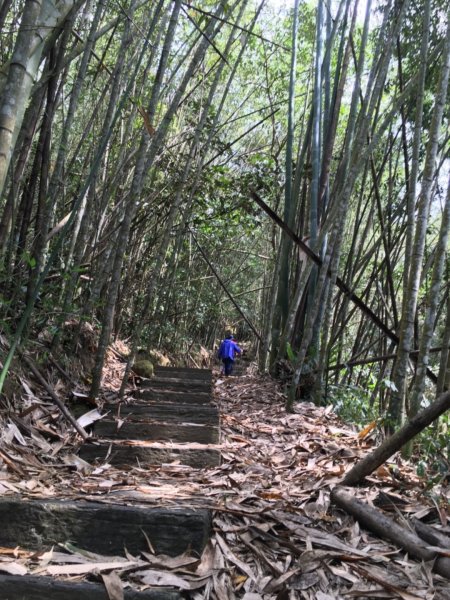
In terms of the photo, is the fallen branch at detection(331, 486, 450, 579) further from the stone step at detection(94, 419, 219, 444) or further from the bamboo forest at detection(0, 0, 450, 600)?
the stone step at detection(94, 419, 219, 444)

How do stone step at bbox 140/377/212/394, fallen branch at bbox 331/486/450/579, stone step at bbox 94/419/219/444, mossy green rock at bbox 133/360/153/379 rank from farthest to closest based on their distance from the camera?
mossy green rock at bbox 133/360/153/379 → stone step at bbox 140/377/212/394 → stone step at bbox 94/419/219/444 → fallen branch at bbox 331/486/450/579

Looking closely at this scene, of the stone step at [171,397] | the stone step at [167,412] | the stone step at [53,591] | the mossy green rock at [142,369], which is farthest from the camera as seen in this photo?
the mossy green rock at [142,369]

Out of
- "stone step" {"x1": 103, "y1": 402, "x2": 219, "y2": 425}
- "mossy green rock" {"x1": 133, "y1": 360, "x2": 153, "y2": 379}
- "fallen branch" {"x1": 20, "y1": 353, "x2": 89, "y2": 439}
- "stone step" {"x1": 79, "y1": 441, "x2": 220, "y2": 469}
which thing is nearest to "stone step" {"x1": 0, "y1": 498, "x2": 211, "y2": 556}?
"stone step" {"x1": 79, "y1": 441, "x2": 220, "y2": 469}

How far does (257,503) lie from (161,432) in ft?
3.69

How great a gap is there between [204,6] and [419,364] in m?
5.65

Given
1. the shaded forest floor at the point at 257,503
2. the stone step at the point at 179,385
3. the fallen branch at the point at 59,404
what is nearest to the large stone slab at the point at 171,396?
the stone step at the point at 179,385

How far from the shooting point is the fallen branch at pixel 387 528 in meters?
1.63

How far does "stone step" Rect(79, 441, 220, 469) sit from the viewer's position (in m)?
2.66

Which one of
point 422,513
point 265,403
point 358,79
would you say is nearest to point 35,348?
point 265,403

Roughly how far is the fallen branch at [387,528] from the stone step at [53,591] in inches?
30.8

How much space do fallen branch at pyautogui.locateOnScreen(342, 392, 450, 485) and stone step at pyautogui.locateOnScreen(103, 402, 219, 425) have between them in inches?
54.3

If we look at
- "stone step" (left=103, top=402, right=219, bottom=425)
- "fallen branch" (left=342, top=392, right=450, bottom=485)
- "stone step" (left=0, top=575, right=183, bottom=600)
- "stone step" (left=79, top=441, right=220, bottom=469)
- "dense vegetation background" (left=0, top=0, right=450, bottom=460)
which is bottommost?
"stone step" (left=0, top=575, right=183, bottom=600)

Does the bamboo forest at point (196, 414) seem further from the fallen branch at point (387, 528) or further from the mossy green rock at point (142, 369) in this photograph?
the mossy green rock at point (142, 369)

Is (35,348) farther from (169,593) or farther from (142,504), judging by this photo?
(169,593)
